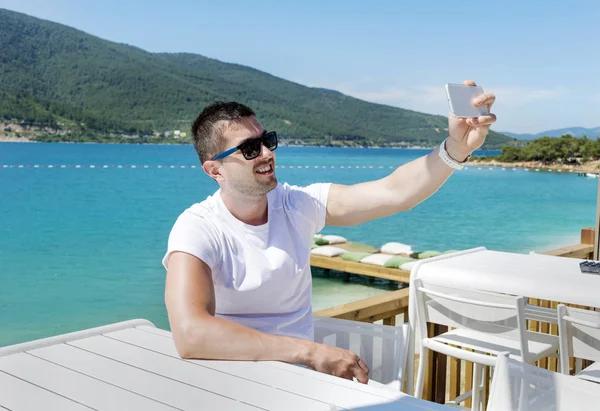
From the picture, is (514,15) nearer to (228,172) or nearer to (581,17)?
(581,17)

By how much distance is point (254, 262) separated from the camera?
1771mm

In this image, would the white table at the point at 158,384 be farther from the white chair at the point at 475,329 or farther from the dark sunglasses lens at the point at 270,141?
Result: the white chair at the point at 475,329

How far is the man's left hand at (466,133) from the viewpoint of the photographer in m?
1.69

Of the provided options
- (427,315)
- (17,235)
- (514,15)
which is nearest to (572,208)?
(17,235)

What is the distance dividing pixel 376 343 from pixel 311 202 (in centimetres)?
46

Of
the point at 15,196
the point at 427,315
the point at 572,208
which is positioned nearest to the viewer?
the point at 427,315

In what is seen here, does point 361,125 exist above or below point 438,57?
below

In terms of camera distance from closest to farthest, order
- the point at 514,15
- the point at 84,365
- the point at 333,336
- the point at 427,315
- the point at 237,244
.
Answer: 1. the point at 84,365
2. the point at 237,244
3. the point at 333,336
4. the point at 427,315
5. the point at 514,15

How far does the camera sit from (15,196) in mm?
34094

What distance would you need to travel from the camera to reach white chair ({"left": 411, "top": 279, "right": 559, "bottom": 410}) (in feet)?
7.62

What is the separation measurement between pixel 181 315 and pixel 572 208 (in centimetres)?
3315

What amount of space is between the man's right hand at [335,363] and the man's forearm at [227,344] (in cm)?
2

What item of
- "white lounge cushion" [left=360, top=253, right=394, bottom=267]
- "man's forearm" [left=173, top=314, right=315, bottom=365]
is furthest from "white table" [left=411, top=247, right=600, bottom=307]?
"white lounge cushion" [left=360, top=253, right=394, bottom=267]

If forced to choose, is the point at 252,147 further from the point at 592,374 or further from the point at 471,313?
the point at 592,374
